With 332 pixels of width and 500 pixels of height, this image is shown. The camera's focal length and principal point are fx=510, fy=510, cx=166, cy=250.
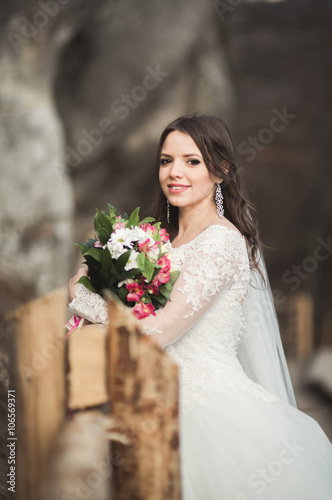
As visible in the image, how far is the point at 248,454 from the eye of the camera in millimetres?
1593

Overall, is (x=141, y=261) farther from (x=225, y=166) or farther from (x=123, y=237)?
(x=225, y=166)

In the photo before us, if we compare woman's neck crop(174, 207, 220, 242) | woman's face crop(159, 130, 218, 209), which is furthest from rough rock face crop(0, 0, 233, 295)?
woman's face crop(159, 130, 218, 209)

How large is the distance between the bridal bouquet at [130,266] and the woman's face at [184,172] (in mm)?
275

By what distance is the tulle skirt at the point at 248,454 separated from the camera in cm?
155

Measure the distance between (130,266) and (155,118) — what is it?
4.29 m

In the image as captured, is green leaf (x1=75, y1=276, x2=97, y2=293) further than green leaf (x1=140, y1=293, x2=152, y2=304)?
Yes

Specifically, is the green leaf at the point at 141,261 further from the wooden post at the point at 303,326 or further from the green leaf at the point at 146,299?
the wooden post at the point at 303,326

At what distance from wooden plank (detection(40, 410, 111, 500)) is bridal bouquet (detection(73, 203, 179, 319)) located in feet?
1.22

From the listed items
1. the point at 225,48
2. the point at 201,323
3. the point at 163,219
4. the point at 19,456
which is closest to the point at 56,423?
the point at 19,456

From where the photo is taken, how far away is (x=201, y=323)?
1811mm

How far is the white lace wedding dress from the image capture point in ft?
5.11

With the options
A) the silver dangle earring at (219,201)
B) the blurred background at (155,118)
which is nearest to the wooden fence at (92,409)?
the silver dangle earring at (219,201)

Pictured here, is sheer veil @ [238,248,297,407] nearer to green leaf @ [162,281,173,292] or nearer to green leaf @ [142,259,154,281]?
green leaf @ [162,281,173,292]

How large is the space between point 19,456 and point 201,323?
2.38 ft
